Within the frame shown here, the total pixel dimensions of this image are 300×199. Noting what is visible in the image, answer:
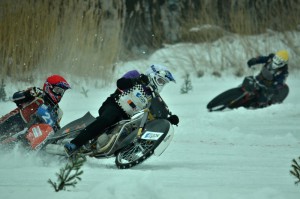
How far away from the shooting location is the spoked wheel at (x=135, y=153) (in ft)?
26.0

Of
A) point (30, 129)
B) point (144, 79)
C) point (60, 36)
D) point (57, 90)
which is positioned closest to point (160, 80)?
point (144, 79)

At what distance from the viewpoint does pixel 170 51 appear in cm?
2308

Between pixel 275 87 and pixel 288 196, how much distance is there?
1046 cm

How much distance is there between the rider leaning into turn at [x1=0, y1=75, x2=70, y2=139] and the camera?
916 centimetres

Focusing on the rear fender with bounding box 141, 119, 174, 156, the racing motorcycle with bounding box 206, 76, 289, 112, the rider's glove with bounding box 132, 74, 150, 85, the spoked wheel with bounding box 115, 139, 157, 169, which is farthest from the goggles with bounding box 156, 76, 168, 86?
the racing motorcycle with bounding box 206, 76, 289, 112

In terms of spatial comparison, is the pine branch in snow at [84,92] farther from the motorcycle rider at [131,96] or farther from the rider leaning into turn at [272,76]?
the motorcycle rider at [131,96]

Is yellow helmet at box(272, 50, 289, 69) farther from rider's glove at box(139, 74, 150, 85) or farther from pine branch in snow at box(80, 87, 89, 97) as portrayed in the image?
rider's glove at box(139, 74, 150, 85)

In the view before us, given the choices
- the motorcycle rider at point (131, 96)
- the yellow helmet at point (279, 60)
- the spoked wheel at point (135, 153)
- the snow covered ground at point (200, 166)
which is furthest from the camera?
the yellow helmet at point (279, 60)

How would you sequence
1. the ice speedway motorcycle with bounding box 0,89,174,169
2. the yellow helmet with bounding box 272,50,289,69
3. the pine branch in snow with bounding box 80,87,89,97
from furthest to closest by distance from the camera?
the pine branch in snow with bounding box 80,87,89,97 → the yellow helmet with bounding box 272,50,289,69 → the ice speedway motorcycle with bounding box 0,89,174,169

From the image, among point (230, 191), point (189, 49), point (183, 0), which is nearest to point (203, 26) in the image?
point (189, 49)

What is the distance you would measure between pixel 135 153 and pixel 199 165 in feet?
2.43

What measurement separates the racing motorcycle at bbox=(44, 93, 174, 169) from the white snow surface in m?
0.15

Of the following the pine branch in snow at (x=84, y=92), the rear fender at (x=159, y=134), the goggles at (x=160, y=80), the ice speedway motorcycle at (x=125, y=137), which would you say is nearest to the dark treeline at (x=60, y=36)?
the pine branch in snow at (x=84, y=92)

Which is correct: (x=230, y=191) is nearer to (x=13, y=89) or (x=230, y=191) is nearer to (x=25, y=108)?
(x=25, y=108)
